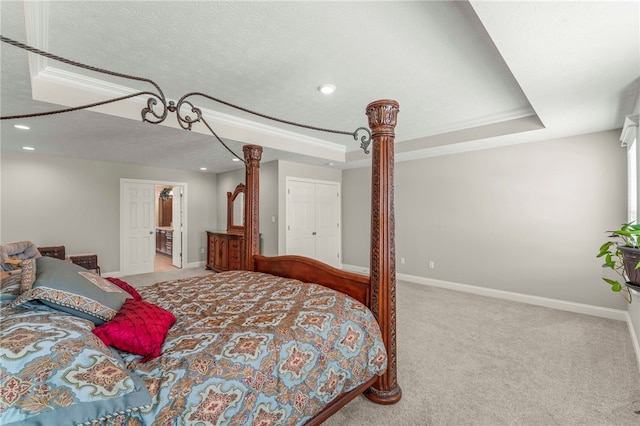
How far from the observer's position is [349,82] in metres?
2.82

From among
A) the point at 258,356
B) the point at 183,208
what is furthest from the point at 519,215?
the point at 183,208

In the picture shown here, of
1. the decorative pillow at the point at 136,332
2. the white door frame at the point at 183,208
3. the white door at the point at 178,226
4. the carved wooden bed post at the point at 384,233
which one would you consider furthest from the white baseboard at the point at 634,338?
the white door at the point at 178,226

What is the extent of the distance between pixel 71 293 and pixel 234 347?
0.77 meters

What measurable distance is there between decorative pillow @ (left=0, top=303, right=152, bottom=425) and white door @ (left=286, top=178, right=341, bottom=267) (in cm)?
466

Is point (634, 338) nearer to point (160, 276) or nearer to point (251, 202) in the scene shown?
point (251, 202)

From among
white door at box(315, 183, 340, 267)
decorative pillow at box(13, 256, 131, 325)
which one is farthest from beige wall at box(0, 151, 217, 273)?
decorative pillow at box(13, 256, 131, 325)

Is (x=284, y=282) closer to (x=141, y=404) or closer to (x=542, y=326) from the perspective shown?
(x=141, y=404)

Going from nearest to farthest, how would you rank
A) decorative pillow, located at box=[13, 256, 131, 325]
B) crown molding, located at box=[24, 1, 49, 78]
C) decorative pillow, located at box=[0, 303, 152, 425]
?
decorative pillow, located at box=[0, 303, 152, 425] < decorative pillow, located at box=[13, 256, 131, 325] < crown molding, located at box=[24, 1, 49, 78]

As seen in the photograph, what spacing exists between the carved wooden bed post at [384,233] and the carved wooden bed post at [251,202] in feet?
4.43

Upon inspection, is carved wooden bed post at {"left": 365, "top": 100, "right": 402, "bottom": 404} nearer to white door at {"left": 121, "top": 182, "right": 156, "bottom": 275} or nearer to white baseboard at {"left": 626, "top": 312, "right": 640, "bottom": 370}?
white baseboard at {"left": 626, "top": 312, "right": 640, "bottom": 370}

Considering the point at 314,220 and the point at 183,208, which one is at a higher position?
the point at 183,208

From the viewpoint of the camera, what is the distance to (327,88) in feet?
9.59

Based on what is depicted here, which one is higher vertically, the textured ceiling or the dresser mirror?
the textured ceiling

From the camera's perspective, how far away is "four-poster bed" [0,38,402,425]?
3.01 feet
